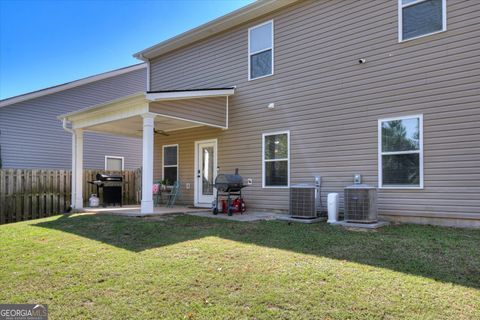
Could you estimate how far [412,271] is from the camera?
3.83m

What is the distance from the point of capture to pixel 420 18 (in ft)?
22.4

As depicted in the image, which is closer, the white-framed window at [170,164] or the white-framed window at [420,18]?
the white-framed window at [420,18]

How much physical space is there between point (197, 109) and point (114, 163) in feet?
29.0

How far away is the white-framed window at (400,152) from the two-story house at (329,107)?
20mm

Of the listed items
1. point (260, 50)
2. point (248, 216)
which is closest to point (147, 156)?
point (248, 216)

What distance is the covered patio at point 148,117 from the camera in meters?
7.97

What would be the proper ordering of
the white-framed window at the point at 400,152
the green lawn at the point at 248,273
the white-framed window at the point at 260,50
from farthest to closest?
the white-framed window at the point at 260,50
the white-framed window at the point at 400,152
the green lawn at the point at 248,273

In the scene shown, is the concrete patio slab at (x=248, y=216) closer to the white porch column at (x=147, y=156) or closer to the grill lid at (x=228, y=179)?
the grill lid at (x=228, y=179)

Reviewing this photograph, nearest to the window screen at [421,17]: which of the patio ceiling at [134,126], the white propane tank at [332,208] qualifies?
the white propane tank at [332,208]

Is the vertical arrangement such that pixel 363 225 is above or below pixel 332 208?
below

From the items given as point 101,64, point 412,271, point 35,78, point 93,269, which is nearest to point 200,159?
point 93,269

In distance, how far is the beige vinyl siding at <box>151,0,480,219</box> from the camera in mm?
6301

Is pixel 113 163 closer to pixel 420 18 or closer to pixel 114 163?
pixel 114 163

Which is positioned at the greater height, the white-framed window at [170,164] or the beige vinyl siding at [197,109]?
the beige vinyl siding at [197,109]
